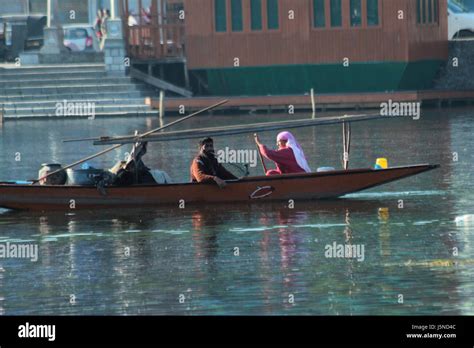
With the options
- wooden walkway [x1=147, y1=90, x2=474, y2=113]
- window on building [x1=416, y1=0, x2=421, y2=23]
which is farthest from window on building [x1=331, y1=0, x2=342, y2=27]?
window on building [x1=416, y1=0, x2=421, y2=23]

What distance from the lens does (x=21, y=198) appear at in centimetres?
2698

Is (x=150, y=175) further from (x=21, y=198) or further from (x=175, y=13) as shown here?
(x=175, y=13)

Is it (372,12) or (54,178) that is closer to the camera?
(54,178)

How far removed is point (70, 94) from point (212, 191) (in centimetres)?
2849

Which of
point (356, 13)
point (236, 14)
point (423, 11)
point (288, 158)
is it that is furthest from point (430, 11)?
point (288, 158)

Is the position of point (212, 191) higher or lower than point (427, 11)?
lower

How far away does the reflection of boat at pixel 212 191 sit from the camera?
26.7m

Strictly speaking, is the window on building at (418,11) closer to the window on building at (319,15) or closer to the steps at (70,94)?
the window on building at (319,15)

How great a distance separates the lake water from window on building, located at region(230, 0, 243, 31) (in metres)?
21.7

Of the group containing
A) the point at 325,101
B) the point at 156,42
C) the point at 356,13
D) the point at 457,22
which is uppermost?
the point at 457,22

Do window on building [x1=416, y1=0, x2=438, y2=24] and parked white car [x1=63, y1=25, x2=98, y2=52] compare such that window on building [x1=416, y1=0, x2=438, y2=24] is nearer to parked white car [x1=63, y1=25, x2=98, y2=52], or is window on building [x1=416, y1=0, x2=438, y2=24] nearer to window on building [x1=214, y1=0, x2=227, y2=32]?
window on building [x1=214, y1=0, x2=227, y2=32]

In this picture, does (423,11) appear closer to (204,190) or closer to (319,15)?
(319,15)

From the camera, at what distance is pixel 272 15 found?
5438cm
